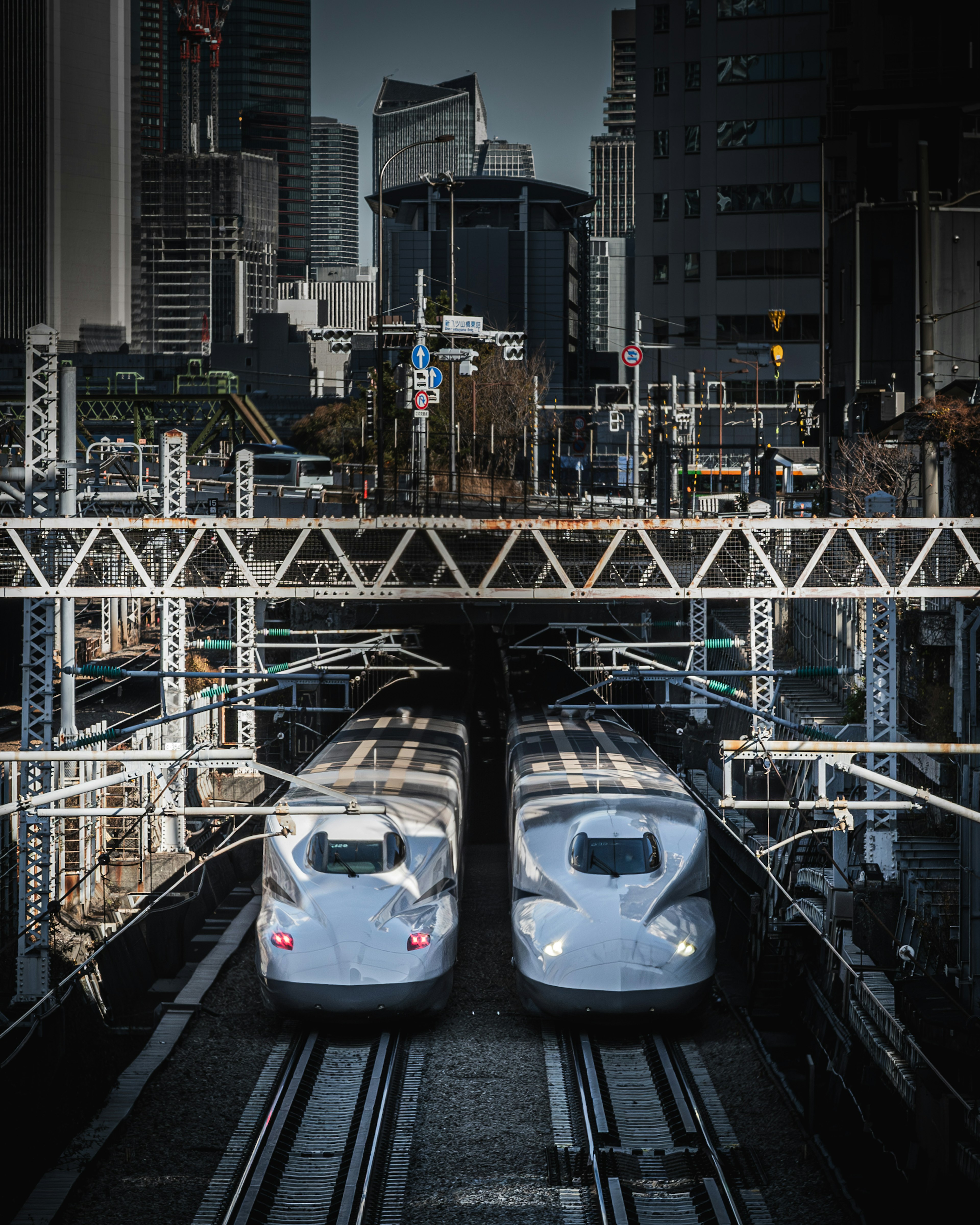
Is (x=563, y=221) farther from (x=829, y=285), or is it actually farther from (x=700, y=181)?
(x=829, y=285)

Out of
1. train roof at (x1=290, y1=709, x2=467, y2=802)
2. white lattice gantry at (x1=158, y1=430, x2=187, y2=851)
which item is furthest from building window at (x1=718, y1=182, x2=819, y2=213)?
train roof at (x1=290, y1=709, x2=467, y2=802)

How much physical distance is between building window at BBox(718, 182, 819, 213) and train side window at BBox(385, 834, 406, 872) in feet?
233

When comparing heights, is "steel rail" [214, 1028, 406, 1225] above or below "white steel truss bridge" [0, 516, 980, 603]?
below

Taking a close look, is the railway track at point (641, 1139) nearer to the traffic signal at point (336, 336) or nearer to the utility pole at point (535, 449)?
the traffic signal at point (336, 336)

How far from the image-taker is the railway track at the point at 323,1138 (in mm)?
12930

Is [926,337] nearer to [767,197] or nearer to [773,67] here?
[767,197]

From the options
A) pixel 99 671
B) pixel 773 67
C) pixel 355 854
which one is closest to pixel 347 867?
pixel 355 854

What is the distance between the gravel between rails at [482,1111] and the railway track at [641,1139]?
21 cm

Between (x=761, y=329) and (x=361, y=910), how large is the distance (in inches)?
2728

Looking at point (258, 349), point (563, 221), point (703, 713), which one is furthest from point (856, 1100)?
point (258, 349)

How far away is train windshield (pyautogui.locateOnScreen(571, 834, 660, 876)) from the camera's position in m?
16.9

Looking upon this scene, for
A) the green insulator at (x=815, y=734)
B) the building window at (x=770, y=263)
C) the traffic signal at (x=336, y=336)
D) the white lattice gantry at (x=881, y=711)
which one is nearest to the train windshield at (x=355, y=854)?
the green insulator at (x=815, y=734)

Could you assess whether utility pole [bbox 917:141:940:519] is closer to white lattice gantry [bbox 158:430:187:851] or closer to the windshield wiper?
the windshield wiper

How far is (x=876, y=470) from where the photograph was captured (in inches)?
1435
